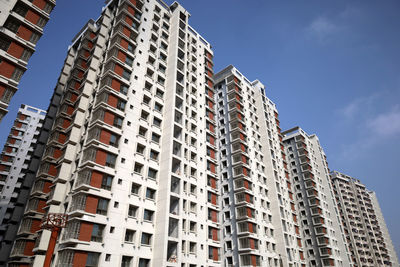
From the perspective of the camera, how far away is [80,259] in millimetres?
28203

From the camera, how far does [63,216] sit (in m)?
31.1

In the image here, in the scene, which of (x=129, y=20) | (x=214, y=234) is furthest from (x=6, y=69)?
(x=214, y=234)

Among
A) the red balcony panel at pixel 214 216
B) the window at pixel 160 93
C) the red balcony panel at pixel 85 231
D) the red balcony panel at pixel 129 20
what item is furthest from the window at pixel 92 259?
the red balcony panel at pixel 129 20

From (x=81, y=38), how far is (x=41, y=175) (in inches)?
1232

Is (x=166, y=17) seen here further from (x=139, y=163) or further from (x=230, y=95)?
(x=139, y=163)

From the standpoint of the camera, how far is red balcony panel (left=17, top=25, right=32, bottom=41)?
106 feet

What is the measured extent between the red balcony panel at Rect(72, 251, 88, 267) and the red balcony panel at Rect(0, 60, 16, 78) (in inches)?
812

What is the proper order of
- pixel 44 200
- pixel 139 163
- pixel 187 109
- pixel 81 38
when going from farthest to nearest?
pixel 81 38 < pixel 187 109 < pixel 44 200 < pixel 139 163

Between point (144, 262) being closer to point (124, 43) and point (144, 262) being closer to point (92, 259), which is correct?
point (92, 259)

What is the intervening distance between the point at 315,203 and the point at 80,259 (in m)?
68.4

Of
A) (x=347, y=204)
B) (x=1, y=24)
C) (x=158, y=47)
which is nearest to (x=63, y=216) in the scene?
(x=1, y=24)

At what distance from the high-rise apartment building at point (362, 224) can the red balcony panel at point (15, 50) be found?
10868 cm

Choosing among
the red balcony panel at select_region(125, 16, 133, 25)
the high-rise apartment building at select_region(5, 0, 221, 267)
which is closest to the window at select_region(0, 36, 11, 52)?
the high-rise apartment building at select_region(5, 0, 221, 267)

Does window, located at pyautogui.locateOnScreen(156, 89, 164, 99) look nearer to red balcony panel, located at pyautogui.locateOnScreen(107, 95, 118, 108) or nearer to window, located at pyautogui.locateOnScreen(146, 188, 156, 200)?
red balcony panel, located at pyautogui.locateOnScreen(107, 95, 118, 108)
